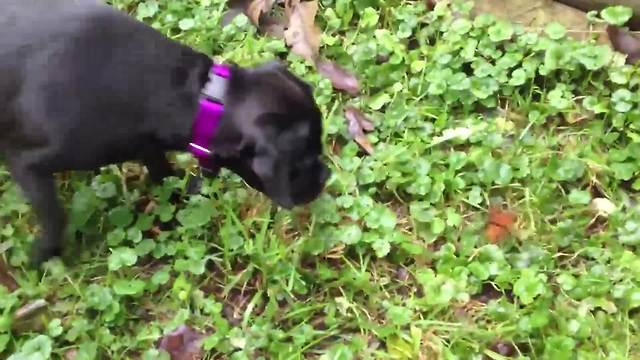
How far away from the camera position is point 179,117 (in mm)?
2264

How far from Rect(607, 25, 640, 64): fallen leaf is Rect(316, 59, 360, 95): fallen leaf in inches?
32.2

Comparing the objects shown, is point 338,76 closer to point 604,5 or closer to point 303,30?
point 303,30

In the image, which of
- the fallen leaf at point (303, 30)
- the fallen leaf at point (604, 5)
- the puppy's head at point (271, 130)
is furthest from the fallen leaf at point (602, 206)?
the fallen leaf at point (303, 30)

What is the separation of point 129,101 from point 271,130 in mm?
339

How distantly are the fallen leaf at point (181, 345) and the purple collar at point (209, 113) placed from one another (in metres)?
0.45

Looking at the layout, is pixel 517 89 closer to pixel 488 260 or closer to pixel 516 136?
pixel 516 136

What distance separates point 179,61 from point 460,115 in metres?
0.97

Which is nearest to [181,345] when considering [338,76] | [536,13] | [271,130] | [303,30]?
[271,130]

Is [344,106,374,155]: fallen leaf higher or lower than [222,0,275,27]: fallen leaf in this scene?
lower

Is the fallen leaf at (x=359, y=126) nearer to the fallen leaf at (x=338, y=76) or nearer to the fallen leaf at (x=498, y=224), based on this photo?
the fallen leaf at (x=338, y=76)

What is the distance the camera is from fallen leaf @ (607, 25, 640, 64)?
2.97 meters

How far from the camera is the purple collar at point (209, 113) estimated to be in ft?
7.41

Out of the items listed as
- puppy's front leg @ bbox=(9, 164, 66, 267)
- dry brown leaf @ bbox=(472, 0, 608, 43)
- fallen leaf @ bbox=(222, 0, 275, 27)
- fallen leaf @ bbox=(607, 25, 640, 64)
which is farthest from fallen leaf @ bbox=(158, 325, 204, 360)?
fallen leaf @ bbox=(607, 25, 640, 64)

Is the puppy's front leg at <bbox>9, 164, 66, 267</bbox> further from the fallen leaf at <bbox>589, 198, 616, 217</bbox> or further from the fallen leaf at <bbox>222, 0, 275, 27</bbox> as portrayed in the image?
the fallen leaf at <bbox>589, 198, 616, 217</bbox>
